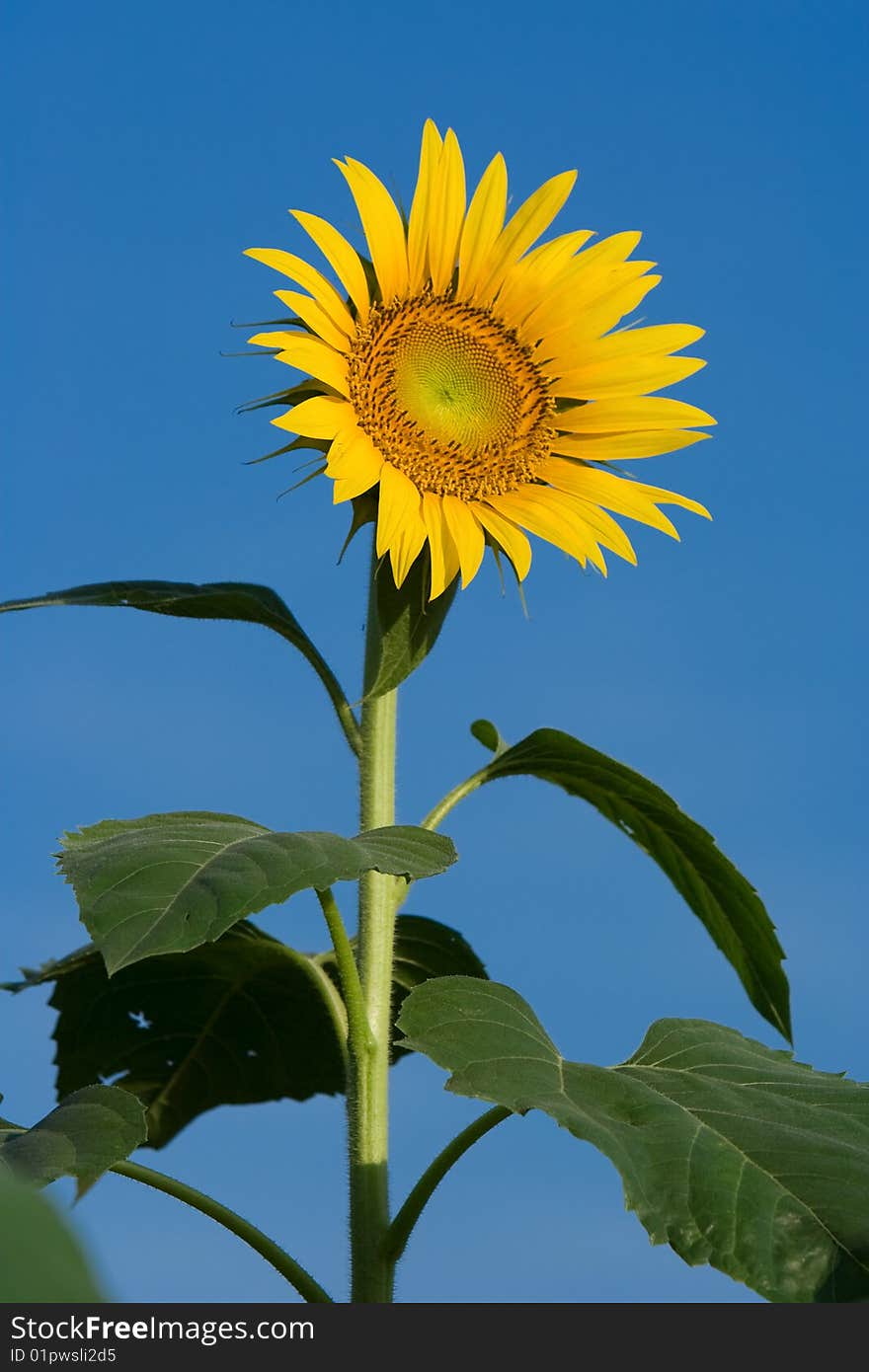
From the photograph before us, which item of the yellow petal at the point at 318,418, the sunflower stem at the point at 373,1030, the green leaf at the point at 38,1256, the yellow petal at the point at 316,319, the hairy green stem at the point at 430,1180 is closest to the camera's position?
the green leaf at the point at 38,1256

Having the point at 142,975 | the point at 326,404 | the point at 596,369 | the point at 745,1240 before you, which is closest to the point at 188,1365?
the point at 745,1240

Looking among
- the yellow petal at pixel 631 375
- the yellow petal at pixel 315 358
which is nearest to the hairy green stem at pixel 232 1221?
the yellow petal at pixel 315 358

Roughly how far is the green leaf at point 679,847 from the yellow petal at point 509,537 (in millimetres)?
264

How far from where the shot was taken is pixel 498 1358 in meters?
1.21

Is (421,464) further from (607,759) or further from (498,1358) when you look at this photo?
(498,1358)

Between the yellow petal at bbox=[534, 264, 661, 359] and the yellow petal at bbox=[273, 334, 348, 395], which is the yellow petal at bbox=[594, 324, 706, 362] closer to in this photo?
the yellow petal at bbox=[534, 264, 661, 359]

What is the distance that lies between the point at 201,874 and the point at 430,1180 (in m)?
0.53

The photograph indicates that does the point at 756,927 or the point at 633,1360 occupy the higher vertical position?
the point at 756,927

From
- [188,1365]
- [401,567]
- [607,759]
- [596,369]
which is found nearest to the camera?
[188,1365]

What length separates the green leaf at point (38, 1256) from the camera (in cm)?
28

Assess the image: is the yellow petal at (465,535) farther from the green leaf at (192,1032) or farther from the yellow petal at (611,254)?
the green leaf at (192,1032)

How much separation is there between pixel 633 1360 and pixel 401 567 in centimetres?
123

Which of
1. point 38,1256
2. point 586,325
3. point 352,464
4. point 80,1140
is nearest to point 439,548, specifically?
point 352,464

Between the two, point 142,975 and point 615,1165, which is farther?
point 142,975
